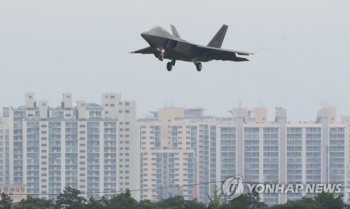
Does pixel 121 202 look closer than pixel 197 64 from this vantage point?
No

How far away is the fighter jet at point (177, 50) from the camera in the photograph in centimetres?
5362

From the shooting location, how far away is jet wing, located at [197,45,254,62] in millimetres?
55906

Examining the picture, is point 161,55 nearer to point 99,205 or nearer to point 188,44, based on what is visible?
point 188,44

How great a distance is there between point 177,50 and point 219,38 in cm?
675

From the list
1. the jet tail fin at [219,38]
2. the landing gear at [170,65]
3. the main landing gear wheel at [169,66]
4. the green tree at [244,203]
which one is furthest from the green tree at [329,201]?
the main landing gear wheel at [169,66]

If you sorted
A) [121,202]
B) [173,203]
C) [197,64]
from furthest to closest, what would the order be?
[173,203] < [121,202] < [197,64]

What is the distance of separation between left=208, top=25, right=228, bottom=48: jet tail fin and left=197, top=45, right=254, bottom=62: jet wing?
125 inches

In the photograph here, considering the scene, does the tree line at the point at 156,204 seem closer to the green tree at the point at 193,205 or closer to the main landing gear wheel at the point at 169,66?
the green tree at the point at 193,205

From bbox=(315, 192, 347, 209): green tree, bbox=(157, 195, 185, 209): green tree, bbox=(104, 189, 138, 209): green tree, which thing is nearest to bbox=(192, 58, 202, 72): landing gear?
bbox=(315, 192, 347, 209): green tree

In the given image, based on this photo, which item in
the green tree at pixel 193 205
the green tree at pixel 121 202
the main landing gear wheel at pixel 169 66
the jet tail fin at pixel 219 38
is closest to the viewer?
the main landing gear wheel at pixel 169 66

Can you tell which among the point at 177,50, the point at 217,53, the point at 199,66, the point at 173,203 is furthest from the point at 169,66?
the point at 173,203

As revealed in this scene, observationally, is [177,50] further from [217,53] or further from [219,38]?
[219,38]

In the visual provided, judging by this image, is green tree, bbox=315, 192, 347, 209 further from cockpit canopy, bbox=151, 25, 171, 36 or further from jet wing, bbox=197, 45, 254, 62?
cockpit canopy, bbox=151, 25, 171, 36

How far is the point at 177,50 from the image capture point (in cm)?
5409
